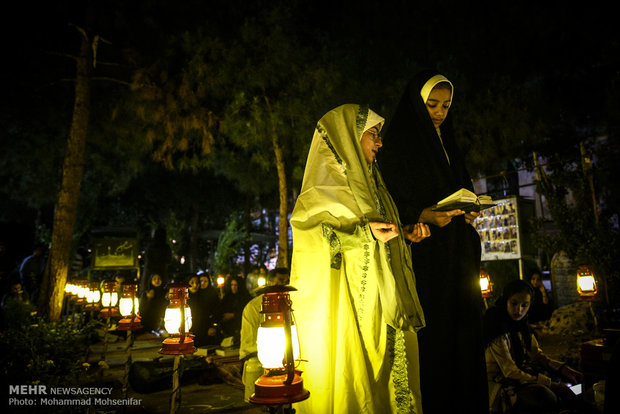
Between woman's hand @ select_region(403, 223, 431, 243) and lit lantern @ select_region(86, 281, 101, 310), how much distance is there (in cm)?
623

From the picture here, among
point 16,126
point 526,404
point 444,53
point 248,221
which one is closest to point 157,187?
point 248,221

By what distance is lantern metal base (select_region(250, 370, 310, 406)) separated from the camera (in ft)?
5.94

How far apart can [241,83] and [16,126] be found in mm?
5635

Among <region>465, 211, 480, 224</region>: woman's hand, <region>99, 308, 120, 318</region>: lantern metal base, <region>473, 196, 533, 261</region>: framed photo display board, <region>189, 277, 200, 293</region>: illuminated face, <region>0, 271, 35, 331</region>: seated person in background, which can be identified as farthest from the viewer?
<region>473, 196, 533, 261</region>: framed photo display board

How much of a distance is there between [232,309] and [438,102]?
789cm

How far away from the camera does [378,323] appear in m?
2.17

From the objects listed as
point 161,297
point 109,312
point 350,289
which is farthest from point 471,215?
point 161,297

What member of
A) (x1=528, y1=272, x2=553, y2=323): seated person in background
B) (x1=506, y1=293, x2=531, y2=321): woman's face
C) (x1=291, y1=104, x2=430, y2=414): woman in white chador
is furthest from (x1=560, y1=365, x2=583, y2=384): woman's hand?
(x1=528, y1=272, x2=553, y2=323): seated person in background

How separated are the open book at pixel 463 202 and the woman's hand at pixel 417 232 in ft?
0.44

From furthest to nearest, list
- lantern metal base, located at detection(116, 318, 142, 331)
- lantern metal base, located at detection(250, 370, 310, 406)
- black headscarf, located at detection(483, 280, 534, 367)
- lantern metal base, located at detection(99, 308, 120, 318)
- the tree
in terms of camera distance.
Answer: the tree → lantern metal base, located at detection(99, 308, 120, 318) → lantern metal base, located at detection(116, 318, 142, 331) → black headscarf, located at detection(483, 280, 534, 367) → lantern metal base, located at detection(250, 370, 310, 406)

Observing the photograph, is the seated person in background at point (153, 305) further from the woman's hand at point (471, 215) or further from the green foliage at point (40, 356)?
the woman's hand at point (471, 215)

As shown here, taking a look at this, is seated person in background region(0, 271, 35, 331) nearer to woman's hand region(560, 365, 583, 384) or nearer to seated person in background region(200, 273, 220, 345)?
seated person in background region(200, 273, 220, 345)

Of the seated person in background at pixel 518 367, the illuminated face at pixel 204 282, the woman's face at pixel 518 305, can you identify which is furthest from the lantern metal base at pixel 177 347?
the illuminated face at pixel 204 282

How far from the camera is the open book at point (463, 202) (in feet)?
Answer: 6.42
